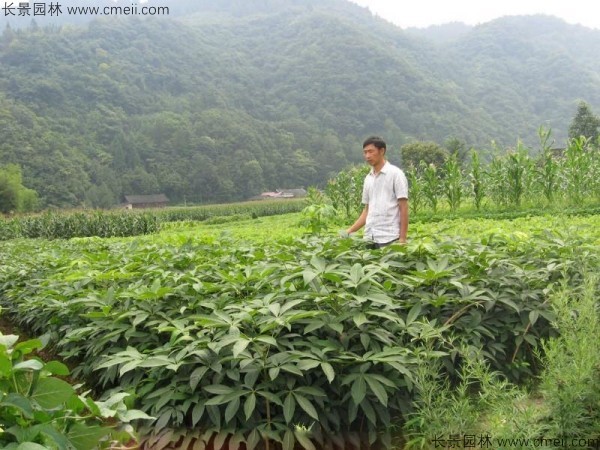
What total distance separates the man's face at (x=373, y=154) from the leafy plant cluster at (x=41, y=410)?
12.0ft

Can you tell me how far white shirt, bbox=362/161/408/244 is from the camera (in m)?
4.63

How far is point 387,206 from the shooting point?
4652 millimetres

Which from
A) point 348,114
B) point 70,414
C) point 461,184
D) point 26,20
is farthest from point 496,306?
point 26,20

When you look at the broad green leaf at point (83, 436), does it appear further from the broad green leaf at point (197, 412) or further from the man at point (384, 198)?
the man at point (384, 198)

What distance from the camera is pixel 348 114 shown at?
78.4 metres

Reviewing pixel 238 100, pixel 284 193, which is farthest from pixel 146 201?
pixel 238 100

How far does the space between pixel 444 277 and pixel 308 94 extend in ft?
276

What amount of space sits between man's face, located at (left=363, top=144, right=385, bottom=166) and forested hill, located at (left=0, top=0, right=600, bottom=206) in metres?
51.2

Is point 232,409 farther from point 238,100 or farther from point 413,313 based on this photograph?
point 238,100

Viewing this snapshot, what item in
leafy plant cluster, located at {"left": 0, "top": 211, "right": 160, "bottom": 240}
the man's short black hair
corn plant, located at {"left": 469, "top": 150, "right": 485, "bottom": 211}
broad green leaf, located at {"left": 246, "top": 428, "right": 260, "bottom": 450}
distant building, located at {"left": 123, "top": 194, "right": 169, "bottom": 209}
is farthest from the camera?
distant building, located at {"left": 123, "top": 194, "right": 169, "bottom": 209}

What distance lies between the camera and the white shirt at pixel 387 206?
4.63 m

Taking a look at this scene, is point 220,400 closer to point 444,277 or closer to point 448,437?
point 448,437

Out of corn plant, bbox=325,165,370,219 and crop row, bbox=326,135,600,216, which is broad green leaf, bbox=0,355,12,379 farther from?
corn plant, bbox=325,165,370,219

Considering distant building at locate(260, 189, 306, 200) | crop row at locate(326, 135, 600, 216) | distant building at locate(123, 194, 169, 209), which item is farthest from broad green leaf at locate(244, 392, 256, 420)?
distant building at locate(260, 189, 306, 200)
